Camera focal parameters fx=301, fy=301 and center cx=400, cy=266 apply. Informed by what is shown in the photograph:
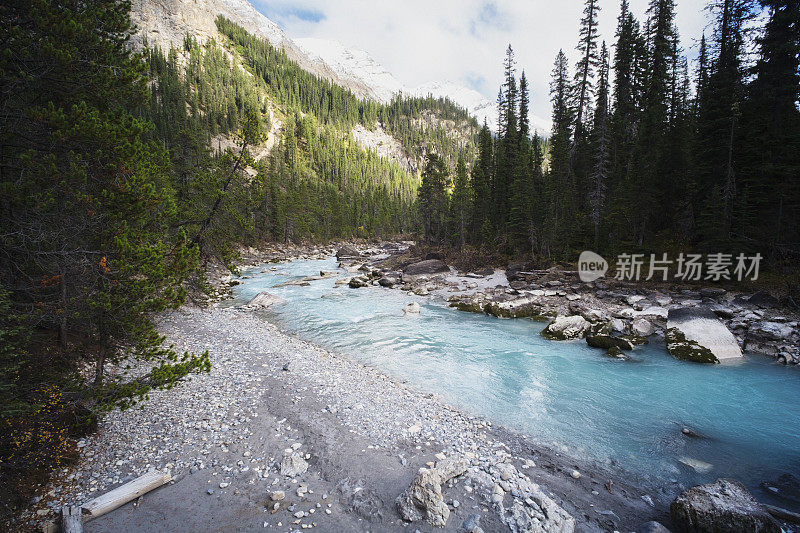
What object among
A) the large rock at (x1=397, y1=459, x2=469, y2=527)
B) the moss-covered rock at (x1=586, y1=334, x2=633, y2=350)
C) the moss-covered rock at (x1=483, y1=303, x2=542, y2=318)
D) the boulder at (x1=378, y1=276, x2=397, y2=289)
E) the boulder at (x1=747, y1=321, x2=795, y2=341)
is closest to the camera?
the large rock at (x1=397, y1=459, x2=469, y2=527)

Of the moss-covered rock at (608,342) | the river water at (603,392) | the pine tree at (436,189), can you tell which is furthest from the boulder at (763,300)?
the pine tree at (436,189)

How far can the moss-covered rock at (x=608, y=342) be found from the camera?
1327 centimetres

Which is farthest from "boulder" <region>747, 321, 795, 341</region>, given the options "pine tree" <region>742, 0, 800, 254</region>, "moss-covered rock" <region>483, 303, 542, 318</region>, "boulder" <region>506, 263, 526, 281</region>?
"boulder" <region>506, 263, 526, 281</region>

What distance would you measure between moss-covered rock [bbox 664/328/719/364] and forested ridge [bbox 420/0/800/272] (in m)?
9.45

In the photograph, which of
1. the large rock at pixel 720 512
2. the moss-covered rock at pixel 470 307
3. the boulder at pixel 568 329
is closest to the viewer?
the large rock at pixel 720 512

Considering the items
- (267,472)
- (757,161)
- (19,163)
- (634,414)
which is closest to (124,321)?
(19,163)

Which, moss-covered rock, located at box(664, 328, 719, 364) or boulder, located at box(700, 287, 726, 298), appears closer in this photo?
moss-covered rock, located at box(664, 328, 719, 364)

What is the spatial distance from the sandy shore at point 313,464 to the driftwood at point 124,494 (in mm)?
117

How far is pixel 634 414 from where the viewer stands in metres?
8.75

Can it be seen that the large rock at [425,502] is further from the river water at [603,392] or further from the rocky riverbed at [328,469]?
the river water at [603,392]

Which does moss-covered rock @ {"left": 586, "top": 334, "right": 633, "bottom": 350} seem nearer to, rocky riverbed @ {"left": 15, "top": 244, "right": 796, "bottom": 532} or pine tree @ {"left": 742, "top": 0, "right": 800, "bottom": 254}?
rocky riverbed @ {"left": 15, "top": 244, "right": 796, "bottom": 532}

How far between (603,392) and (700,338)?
6.64 metres

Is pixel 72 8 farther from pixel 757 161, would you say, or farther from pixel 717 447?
pixel 757 161

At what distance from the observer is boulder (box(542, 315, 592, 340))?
14.8 meters
